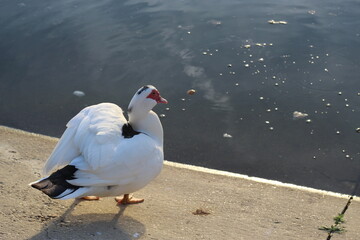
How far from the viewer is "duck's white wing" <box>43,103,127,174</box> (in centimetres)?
374

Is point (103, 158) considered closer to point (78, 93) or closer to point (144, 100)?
point (144, 100)

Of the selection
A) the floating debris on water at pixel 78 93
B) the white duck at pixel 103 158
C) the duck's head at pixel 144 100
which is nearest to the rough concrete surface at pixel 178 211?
the white duck at pixel 103 158

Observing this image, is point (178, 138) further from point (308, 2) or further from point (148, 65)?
point (308, 2)

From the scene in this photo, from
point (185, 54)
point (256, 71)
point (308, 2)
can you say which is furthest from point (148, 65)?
point (308, 2)

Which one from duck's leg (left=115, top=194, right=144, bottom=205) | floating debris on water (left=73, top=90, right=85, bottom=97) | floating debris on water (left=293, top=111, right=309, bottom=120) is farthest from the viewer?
floating debris on water (left=73, top=90, right=85, bottom=97)

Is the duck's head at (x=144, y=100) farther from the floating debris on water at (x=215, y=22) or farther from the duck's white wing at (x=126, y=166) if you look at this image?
the floating debris on water at (x=215, y=22)

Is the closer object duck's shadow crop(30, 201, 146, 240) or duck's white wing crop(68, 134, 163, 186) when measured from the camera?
duck's shadow crop(30, 201, 146, 240)

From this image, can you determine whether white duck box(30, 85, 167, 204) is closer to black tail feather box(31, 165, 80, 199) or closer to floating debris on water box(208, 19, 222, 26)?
black tail feather box(31, 165, 80, 199)

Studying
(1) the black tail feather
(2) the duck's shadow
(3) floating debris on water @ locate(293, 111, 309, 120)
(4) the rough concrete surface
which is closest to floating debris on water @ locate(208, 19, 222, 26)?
(3) floating debris on water @ locate(293, 111, 309, 120)

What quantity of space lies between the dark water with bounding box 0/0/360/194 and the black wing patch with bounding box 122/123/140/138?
3.68 ft

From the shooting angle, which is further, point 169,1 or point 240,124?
→ point 169,1

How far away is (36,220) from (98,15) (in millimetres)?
5070

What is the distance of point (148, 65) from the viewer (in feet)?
22.5

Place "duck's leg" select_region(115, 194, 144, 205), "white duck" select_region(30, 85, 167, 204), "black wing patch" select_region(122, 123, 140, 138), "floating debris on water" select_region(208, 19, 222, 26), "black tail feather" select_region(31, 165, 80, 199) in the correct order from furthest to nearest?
"floating debris on water" select_region(208, 19, 222, 26)
"duck's leg" select_region(115, 194, 144, 205)
"black wing patch" select_region(122, 123, 140, 138)
"white duck" select_region(30, 85, 167, 204)
"black tail feather" select_region(31, 165, 80, 199)
